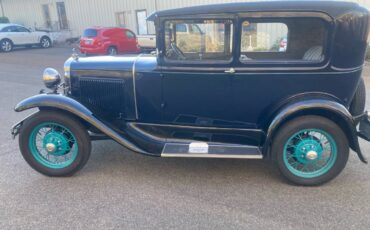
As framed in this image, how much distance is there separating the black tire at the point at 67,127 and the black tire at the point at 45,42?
56.1 ft

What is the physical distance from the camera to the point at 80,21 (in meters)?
21.2

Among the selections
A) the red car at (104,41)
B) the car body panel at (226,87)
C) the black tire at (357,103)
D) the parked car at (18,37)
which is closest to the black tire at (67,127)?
the car body panel at (226,87)

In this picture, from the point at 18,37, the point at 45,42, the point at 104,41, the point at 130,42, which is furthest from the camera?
the point at 45,42

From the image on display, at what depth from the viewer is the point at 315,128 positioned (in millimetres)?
3189

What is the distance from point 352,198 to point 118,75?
2.80 meters

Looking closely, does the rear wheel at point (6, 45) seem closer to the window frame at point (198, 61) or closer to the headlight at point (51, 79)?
the headlight at point (51, 79)

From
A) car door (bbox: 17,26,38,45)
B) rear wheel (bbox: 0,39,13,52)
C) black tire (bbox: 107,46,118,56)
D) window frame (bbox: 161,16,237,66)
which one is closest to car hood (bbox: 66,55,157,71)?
window frame (bbox: 161,16,237,66)

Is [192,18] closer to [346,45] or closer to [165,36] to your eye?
[165,36]

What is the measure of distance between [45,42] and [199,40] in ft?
59.0

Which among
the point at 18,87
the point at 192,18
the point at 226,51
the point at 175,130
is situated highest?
the point at 192,18

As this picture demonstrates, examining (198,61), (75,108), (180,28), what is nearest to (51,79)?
(75,108)

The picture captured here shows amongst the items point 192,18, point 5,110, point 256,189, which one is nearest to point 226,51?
point 192,18

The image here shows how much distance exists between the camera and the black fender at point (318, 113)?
10.2 ft

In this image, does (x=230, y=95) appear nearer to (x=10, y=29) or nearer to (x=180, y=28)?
(x=180, y=28)
